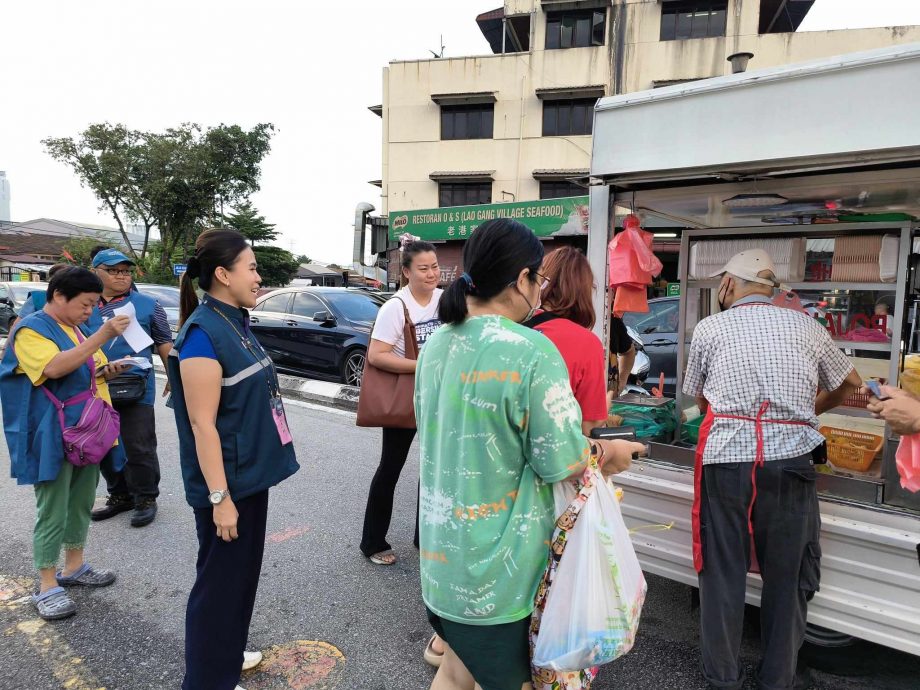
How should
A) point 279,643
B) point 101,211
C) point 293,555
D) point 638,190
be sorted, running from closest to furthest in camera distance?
1. point 279,643
2. point 638,190
3. point 293,555
4. point 101,211

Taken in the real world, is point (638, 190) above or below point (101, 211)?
below

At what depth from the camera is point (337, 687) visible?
7.77ft

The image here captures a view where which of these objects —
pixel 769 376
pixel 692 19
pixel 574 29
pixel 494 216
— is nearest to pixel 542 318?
pixel 769 376

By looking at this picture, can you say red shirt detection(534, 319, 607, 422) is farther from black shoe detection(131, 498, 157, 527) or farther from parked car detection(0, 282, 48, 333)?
parked car detection(0, 282, 48, 333)

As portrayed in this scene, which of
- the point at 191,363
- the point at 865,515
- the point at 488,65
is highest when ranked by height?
the point at 488,65

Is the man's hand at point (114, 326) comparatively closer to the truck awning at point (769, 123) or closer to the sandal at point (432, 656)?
the sandal at point (432, 656)

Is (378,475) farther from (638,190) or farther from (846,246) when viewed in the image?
(846,246)

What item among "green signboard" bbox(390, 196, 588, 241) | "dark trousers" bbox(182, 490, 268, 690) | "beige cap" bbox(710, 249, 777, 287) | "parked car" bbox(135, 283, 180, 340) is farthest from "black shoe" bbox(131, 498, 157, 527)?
"green signboard" bbox(390, 196, 588, 241)

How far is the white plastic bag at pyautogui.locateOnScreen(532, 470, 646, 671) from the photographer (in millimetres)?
1379

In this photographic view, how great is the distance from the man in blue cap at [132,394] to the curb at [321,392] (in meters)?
3.34

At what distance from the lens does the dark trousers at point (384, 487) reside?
321 cm

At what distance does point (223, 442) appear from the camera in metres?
1.99

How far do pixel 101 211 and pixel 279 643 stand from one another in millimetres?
29381

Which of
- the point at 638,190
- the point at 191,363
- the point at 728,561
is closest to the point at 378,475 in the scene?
the point at 191,363
